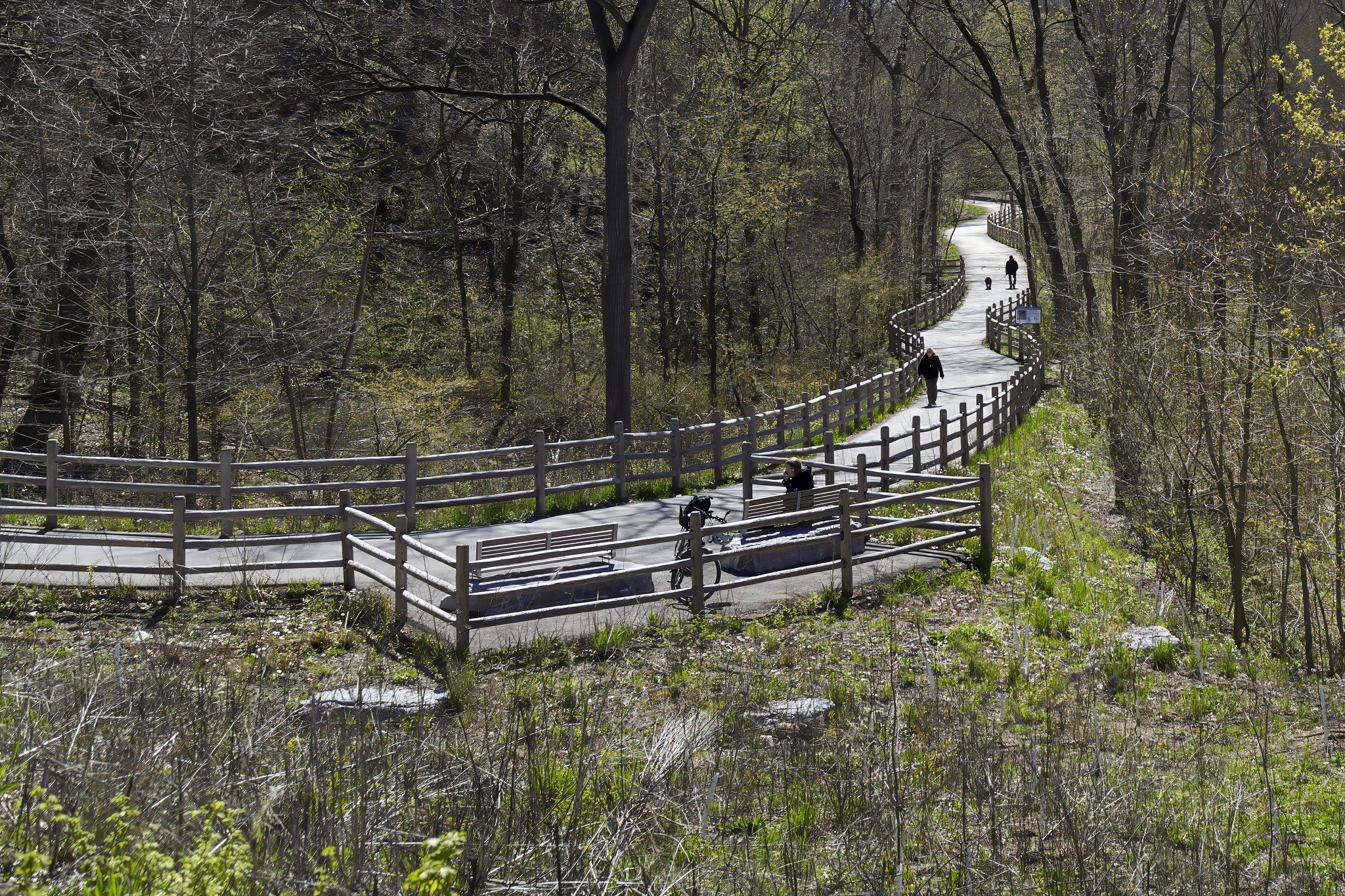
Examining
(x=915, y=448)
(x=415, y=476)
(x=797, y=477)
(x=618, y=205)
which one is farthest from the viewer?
(x=618, y=205)

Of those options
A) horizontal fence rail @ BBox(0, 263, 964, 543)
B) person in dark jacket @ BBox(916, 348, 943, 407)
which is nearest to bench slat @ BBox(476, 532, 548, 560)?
horizontal fence rail @ BBox(0, 263, 964, 543)

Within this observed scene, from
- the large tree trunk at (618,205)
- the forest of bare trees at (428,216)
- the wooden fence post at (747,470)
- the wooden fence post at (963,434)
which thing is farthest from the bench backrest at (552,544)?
the wooden fence post at (963,434)

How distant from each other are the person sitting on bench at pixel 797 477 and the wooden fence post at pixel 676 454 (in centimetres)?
424

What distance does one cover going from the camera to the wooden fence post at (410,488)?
15.5 m

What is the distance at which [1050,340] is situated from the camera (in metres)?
41.5

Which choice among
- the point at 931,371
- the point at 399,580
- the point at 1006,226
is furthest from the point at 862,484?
the point at 1006,226

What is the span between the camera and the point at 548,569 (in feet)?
40.0

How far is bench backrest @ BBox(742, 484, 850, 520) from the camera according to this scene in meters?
13.7

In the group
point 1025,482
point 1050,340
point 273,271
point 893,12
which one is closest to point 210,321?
point 273,271

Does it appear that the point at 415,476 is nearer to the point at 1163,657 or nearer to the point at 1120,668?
the point at 1120,668

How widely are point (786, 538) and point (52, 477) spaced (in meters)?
9.14

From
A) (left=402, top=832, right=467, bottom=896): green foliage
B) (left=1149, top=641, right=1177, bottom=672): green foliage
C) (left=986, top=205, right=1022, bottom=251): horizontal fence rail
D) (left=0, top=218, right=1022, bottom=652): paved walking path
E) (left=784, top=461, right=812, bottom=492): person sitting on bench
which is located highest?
(left=986, top=205, right=1022, bottom=251): horizontal fence rail

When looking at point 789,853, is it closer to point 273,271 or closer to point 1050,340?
point 273,271

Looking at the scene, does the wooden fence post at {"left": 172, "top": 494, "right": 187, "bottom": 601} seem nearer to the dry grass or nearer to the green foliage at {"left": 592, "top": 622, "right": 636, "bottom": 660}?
the dry grass
